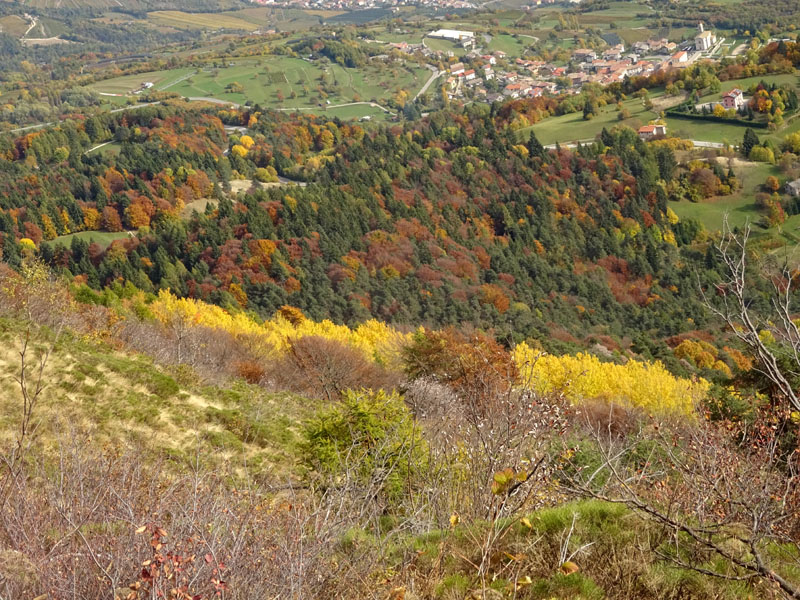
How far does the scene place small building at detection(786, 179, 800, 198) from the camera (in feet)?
271

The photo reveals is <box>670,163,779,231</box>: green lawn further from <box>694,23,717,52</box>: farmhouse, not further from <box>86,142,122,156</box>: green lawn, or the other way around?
<box>694,23,717,52</box>: farmhouse

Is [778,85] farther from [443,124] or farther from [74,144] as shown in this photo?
[74,144]

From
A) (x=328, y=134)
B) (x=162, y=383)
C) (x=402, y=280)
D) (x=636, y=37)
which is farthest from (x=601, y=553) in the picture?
(x=636, y=37)

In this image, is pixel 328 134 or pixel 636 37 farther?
pixel 636 37

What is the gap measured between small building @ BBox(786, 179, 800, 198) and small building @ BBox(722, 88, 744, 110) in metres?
23.0

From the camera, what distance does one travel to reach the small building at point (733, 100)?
3984 inches

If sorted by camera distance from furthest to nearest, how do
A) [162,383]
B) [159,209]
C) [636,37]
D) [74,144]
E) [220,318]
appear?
[636,37], [74,144], [159,209], [220,318], [162,383]

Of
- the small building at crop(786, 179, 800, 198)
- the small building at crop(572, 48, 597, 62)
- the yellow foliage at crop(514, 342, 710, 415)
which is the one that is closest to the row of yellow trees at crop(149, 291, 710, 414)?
the yellow foliage at crop(514, 342, 710, 415)

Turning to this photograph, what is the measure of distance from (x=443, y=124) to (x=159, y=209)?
48.7 metres

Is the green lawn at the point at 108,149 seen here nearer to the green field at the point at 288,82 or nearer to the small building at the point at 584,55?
the green field at the point at 288,82

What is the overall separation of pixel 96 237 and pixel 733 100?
306 ft

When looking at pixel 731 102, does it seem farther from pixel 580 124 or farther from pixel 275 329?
pixel 275 329

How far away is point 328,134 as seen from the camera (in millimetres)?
120062

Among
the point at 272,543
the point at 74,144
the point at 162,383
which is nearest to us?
the point at 272,543
